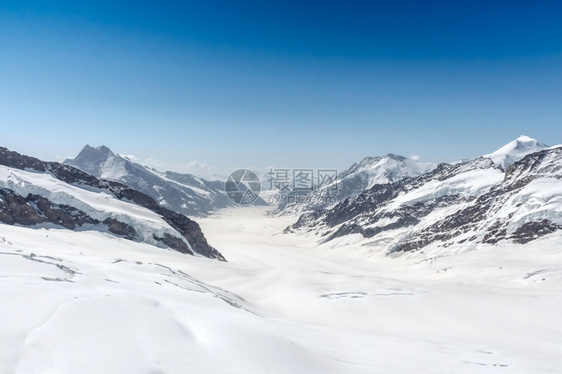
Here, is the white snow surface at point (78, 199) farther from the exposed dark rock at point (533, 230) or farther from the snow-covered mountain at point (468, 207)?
the exposed dark rock at point (533, 230)

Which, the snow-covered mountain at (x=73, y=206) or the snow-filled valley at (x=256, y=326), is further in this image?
the snow-covered mountain at (x=73, y=206)

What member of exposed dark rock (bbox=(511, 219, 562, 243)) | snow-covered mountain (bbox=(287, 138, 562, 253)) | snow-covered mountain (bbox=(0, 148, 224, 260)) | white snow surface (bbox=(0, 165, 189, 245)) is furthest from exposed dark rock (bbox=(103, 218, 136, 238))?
exposed dark rock (bbox=(511, 219, 562, 243))

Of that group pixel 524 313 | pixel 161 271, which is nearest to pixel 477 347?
pixel 524 313

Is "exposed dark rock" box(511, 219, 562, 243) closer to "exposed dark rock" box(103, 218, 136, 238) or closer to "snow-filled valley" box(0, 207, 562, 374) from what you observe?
"snow-filled valley" box(0, 207, 562, 374)

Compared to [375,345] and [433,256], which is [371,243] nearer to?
[433,256]

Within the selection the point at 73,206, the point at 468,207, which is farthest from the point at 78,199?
the point at 468,207

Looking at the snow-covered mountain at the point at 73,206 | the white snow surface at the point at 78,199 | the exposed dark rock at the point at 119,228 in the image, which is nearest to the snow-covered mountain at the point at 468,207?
the snow-covered mountain at the point at 73,206
